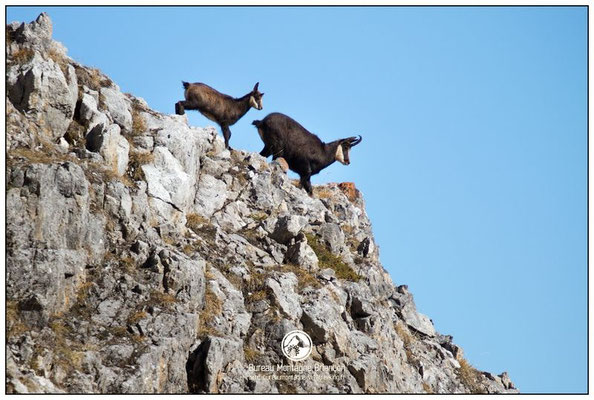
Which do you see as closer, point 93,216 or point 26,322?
point 26,322

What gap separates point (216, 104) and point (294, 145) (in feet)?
9.40

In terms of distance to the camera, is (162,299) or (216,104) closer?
(162,299)

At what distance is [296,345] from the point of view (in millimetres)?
19750

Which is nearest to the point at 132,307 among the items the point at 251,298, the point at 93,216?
the point at 93,216

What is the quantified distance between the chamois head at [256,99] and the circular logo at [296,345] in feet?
39.9

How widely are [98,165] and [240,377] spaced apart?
573cm

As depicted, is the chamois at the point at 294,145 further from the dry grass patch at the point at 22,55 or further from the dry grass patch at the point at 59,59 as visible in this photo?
the dry grass patch at the point at 22,55

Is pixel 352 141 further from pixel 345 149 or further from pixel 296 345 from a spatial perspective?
pixel 296 345

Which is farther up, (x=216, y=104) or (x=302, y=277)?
(x=216, y=104)

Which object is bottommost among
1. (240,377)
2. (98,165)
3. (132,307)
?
(240,377)

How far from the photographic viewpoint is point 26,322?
16.3 meters

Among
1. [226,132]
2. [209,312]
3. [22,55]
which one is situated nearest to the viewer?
[209,312]

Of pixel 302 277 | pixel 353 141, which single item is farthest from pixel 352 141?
pixel 302 277

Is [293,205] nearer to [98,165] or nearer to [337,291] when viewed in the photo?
[337,291]
